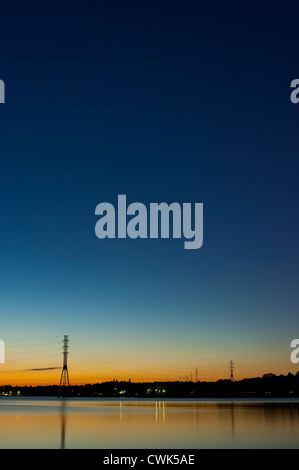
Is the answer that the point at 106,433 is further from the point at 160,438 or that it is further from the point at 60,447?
the point at 60,447

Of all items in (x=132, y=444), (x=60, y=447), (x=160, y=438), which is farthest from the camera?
(x=160, y=438)

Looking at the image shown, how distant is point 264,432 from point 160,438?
954 cm
